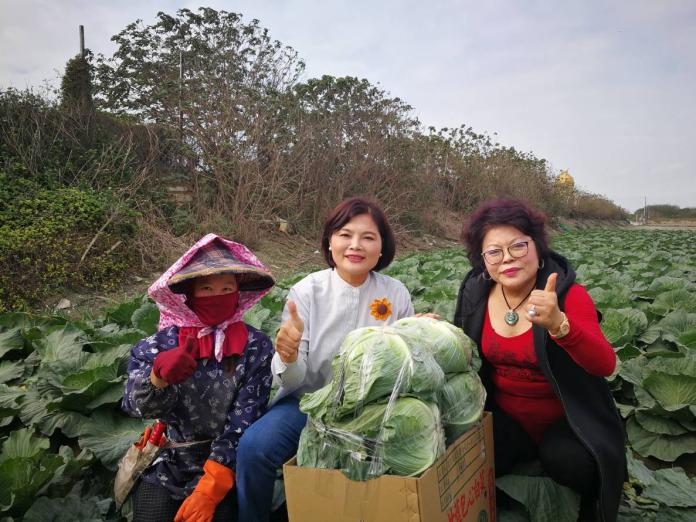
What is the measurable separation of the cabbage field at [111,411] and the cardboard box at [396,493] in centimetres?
61

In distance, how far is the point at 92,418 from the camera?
10.5 feet

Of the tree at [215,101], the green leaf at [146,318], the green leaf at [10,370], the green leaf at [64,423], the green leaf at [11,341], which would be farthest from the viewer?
the tree at [215,101]

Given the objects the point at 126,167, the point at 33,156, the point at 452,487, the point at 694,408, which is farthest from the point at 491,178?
the point at 452,487

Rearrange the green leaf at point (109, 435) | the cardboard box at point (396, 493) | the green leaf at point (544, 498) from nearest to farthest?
the cardboard box at point (396, 493), the green leaf at point (544, 498), the green leaf at point (109, 435)

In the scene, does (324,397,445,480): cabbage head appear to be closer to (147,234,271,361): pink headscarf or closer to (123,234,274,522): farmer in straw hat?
(123,234,274,522): farmer in straw hat

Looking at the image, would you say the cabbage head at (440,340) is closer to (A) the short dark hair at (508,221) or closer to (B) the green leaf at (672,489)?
(A) the short dark hair at (508,221)

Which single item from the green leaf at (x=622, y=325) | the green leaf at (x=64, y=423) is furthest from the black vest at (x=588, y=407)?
the green leaf at (x=64, y=423)

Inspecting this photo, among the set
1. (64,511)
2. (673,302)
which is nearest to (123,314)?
(64,511)

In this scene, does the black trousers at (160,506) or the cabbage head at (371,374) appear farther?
the black trousers at (160,506)

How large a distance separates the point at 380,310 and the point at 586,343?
103 cm

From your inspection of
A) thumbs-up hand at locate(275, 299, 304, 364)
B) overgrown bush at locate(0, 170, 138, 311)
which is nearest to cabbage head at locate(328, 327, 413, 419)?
thumbs-up hand at locate(275, 299, 304, 364)

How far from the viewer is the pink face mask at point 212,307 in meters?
2.50

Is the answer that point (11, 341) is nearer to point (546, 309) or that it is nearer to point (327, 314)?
point (327, 314)

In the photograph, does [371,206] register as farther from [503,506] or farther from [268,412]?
[503,506]
